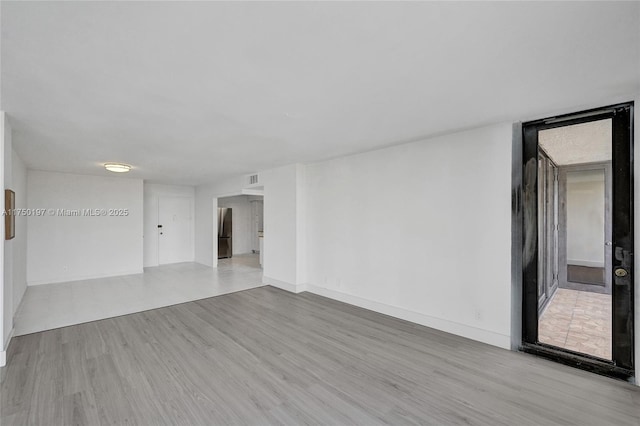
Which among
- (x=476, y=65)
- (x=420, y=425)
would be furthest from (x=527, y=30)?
(x=420, y=425)

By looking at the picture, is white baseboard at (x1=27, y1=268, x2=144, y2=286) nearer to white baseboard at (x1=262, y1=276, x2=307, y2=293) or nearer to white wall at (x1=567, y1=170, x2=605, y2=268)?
white baseboard at (x1=262, y1=276, x2=307, y2=293)

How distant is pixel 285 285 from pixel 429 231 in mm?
3142

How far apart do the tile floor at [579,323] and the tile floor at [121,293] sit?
16.3 ft

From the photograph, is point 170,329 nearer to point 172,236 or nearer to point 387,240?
point 387,240

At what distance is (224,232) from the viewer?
9484 millimetres

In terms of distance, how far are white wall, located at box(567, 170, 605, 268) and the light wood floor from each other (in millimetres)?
1348

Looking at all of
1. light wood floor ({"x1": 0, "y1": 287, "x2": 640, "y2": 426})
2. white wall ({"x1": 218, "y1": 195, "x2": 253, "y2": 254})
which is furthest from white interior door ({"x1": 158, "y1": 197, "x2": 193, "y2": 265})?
light wood floor ({"x1": 0, "y1": 287, "x2": 640, "y2": 426})

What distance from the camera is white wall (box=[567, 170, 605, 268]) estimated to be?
2924 mm

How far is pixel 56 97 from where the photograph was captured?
236 cm

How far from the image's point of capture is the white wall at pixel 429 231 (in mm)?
3178

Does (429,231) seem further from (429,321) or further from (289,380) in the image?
(289,380)

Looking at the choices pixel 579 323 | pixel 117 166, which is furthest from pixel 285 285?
pixel 579 323

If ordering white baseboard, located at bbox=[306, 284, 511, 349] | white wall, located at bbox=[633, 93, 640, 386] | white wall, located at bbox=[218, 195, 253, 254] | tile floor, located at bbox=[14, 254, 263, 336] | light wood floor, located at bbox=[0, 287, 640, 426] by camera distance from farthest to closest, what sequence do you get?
white wall, located at bbox=[218, 195, 253, 254], tile floor, located at bbox=[14, 254, 263, 336], white baseboard, located at bbox=[306, 284, 511, 349], white wall, located at bbox=[633, 93, 640, 386], light wood floor, located at bbox=[0, 287, 640, 426]

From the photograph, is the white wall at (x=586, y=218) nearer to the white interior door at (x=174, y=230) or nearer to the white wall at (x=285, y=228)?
the white wall at (x=285, y=228)
